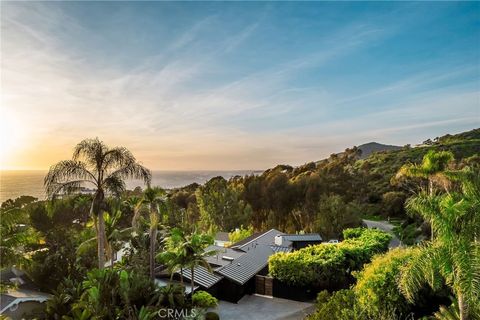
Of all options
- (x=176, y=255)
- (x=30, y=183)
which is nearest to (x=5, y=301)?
(x=176, y=255)

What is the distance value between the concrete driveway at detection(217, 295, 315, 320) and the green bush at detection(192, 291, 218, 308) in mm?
852

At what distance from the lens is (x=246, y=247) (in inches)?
975

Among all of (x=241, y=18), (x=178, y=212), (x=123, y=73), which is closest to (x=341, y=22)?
(x=241, y=18)

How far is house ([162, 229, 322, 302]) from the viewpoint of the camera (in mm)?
18484

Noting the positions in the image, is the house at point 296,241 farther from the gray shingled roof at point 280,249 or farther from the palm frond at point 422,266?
the palm frond at point 422,266

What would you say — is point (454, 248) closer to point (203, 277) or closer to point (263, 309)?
point (263, 309)

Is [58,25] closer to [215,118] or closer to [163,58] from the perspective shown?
[163,58]

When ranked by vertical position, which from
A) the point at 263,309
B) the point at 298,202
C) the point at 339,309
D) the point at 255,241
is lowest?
the point at 263,309

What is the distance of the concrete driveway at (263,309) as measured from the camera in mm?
16578

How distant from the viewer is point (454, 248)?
28.2 feet

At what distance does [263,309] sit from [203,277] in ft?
11.7

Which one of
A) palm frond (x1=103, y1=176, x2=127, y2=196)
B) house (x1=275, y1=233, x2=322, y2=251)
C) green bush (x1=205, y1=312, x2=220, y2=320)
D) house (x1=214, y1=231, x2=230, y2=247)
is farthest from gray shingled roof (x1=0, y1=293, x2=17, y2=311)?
house (x1=214, y1=231, x2=230, y2=247)

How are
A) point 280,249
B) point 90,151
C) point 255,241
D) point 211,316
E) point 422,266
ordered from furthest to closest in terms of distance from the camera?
point 255,241, point 280,249, point 211,316, point 90,151, point 422,266

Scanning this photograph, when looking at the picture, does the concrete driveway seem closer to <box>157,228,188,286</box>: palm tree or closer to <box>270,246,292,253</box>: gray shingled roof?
<box>157,228,188,286</box>: palm tree
